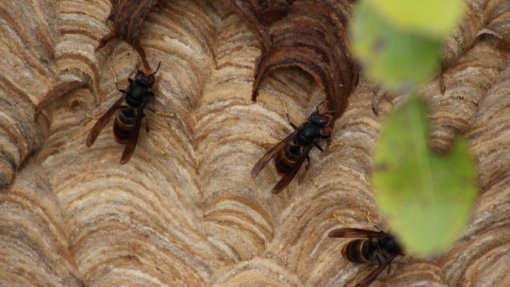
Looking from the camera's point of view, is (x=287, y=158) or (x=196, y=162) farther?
(x=196, y=162)

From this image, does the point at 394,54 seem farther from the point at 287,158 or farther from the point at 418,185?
the point at 287,158

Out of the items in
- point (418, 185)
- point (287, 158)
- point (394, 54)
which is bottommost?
point (287, 158)

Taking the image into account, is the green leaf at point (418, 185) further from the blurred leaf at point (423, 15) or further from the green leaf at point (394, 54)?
the blurred leaf at point (423, 15)

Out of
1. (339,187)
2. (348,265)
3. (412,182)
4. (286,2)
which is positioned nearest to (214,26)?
(286,2)

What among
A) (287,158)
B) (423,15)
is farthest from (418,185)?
(287,158)

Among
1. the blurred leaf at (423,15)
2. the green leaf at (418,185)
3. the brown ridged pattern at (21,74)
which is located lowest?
the brown ridged pattern at (21,74)

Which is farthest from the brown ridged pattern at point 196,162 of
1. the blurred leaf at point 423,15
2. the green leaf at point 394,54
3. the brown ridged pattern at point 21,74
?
the blurred leaf at point 423,15

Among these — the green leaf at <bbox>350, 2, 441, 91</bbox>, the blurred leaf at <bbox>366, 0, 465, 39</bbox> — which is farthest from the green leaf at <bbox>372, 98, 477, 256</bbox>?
the blurred leaf at <bbox>366, 0, 465, 39</bbox>
